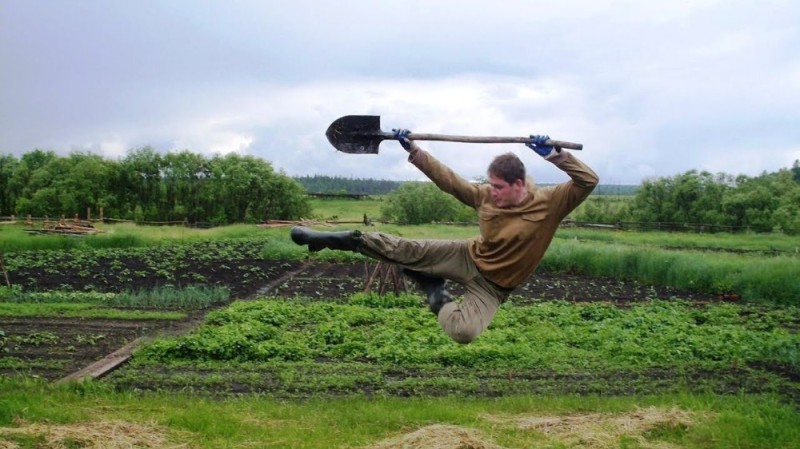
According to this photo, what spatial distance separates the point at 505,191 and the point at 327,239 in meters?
1.42

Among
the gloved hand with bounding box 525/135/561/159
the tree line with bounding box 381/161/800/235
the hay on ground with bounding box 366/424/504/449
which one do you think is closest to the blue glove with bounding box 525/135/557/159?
the gloved hand with bounding box 525/135/561/159

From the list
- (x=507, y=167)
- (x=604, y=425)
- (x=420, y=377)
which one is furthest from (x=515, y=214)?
(x=420, y=377)

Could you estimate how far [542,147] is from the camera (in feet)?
19.5

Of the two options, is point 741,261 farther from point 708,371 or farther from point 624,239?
point 624,239

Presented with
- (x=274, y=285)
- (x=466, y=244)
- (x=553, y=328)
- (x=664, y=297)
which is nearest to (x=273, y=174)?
(x=274, y=285)

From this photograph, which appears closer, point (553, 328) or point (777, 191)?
point (553, 328)

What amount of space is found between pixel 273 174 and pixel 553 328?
4393cm

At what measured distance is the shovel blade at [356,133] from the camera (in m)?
6.27

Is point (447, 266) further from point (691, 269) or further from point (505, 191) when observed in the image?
point (691, 269)

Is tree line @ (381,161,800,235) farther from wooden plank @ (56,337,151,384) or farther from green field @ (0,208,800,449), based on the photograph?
wooden plank @ (56,337,151,384)

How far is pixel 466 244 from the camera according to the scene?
6281 millimetres

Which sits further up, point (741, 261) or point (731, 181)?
point (731, 181)

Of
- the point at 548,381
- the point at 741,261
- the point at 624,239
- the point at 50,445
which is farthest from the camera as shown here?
the point at 624,239

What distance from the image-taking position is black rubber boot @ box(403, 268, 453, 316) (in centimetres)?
616
